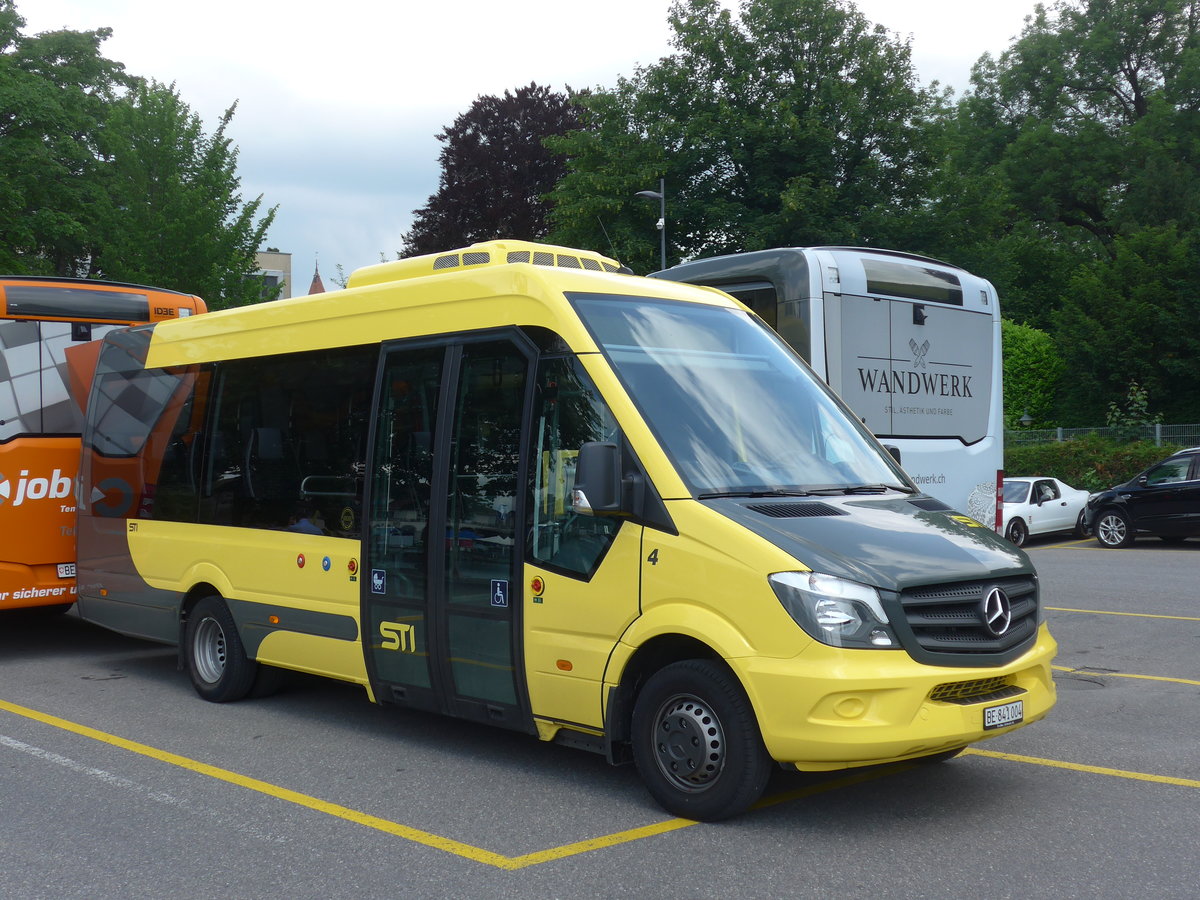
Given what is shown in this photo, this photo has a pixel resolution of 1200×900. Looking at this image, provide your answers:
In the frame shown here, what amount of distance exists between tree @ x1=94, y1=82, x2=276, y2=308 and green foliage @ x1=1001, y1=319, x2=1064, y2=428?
1094 inches

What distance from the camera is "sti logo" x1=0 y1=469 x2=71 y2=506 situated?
10.4 meters

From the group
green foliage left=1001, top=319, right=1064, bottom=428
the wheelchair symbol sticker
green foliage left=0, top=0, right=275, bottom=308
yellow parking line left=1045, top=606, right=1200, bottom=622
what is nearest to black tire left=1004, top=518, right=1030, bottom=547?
yellow parking line left=1045, top=606, right=1200, bottom=622

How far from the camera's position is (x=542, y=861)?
505 centimetres

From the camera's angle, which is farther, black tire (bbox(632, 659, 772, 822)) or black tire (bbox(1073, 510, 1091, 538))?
black tire (bbox(1073, 510, 1091, 538))

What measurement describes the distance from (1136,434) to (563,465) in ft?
88.3

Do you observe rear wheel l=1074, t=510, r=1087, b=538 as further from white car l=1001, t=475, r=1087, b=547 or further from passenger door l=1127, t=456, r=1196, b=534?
passenger door l=1127, t=456, r=1196, b=534

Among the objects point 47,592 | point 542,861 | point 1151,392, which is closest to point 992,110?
point 1151,392

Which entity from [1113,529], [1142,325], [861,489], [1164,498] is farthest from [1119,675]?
[1142,325]

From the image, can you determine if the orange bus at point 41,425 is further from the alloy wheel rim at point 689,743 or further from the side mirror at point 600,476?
the alloy wheel rim at point 689,743

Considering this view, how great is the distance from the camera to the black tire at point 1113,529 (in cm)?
2138

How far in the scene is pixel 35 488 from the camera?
10.6 metres

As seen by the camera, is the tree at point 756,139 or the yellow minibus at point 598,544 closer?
the yellow minibus at point 598,544

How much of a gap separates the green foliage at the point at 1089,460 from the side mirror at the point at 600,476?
80.3 ft

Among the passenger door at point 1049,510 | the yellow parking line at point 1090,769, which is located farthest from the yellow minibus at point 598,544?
the passenger door at point 1049,510
